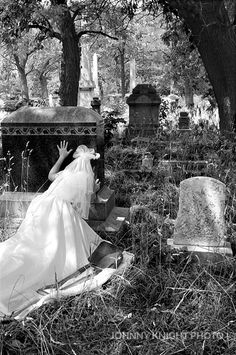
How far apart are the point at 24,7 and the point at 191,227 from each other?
7.75 meters

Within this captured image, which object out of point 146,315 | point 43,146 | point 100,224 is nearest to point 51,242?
point 100,224

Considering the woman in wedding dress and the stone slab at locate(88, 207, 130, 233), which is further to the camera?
the stone slab at locate(88, 207, 130, 233)

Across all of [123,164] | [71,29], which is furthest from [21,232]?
[71,29]

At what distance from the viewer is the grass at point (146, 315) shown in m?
2.66

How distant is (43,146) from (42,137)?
0.12 metres

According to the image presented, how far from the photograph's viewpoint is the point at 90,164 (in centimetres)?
475

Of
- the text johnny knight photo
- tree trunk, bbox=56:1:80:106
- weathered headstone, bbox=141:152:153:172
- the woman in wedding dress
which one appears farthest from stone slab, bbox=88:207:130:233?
tree trunk, bbox=56:1:80:106

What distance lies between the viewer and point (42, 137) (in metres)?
4.98

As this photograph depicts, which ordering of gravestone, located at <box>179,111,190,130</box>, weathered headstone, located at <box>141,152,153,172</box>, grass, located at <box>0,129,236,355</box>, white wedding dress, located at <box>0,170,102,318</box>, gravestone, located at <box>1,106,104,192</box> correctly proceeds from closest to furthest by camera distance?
grass, located at <box>0,129,236,355</box> < white wedding dress, located at <box>0,170,102,318</box> < gravestone, located at <box>1,106,104,192</box> < weathered headstone, located at <box>141,152,153,172</box> < gravestone, located at <box>179,111,190,130</box>

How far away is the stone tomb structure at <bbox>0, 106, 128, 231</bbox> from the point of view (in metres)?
4.81

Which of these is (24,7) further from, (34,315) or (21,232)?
(34,315)

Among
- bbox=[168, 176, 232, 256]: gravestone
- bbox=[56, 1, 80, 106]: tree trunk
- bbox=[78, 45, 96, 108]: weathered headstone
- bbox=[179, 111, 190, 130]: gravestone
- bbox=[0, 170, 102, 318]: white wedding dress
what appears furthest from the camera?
bbox=[78, 45, 96, 108]: weathered headstone

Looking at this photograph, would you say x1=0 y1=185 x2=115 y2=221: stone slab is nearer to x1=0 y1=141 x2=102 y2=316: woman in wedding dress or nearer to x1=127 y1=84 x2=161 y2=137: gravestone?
x1=0 y1=141 x2=102 y2=316: woman in wedding dress

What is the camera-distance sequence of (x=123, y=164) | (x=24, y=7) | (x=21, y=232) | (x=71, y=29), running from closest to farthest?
1. (x=21, y=232)
2. (x=123, y=164)
3. (x=24, y=7)
4. (x=71, y=29)
